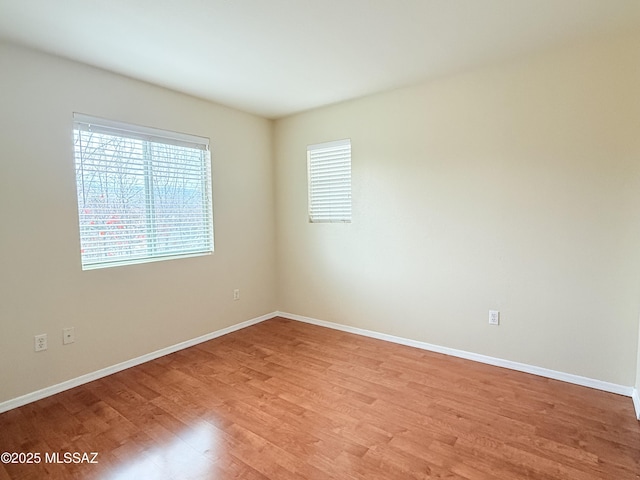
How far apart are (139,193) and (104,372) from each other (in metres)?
1.52

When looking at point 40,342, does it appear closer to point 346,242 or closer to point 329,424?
point 329,424

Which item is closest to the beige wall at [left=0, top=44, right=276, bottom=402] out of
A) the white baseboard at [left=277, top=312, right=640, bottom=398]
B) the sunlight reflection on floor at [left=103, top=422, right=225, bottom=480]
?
the sunlight reflection on floor at [left=103, top=422, right=225, bottom=480]

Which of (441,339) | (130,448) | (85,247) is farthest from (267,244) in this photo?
(130,448)

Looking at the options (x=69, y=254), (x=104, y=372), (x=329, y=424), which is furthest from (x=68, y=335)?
(x=329, y=424)

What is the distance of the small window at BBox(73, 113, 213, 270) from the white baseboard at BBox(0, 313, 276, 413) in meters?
0.86

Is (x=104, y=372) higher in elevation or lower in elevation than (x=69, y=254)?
lower

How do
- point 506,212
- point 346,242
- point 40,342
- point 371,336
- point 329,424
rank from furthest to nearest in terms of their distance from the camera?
point 346,242, point 371,336, point 506,212, point 40,342, point 329,424

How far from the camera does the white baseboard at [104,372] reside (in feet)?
7.49

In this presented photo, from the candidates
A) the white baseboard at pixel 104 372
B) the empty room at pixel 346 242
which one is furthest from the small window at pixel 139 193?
the white baseboard at pixel 104 372

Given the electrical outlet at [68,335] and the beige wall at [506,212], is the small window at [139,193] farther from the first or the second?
the beige wall at [506,212]

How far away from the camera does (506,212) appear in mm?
2713

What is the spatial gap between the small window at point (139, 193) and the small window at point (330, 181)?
1.17m

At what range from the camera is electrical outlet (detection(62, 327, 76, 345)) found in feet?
8.21

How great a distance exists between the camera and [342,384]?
2.56 metres
